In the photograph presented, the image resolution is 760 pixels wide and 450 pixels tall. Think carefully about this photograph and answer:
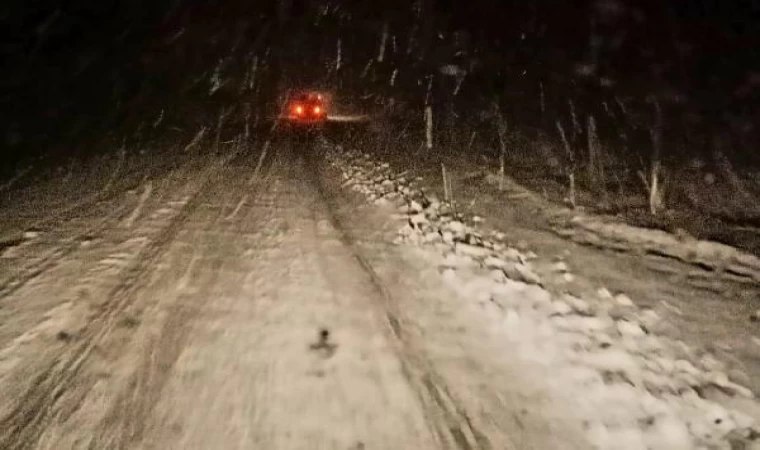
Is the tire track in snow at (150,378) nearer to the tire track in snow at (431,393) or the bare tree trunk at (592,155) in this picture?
the tire track in snow at (431,393)

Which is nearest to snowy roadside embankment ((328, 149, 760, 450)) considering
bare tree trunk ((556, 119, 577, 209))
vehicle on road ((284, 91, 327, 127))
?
bare tree trunk ((556, 119, 577, 209))

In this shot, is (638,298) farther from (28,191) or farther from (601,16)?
(601,16)

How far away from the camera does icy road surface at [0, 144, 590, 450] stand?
462cm

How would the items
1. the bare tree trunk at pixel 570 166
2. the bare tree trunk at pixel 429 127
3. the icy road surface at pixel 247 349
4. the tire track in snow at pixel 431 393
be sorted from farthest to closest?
the bare tree trunk at pixel 429 127 < the bare tree trunk at pixel 570 166 < the icy road surface at pixel 247 349 < the tire track in snow at pixel 431 393

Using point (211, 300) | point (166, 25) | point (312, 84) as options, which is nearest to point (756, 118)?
point (211, 300)

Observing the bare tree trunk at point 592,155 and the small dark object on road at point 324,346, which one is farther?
the bare tree trunk at point 592,155

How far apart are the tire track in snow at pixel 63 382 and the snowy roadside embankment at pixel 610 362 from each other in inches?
150

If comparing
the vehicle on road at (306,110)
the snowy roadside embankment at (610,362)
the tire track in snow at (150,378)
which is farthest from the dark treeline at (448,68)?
the tire track in snow at (150,378)

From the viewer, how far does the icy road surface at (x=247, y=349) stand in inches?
182

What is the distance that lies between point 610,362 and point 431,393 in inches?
68.9

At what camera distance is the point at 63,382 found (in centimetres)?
524

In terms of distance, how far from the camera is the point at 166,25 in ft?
206

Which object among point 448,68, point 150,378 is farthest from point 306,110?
point 448,68

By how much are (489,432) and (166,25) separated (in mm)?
66156
